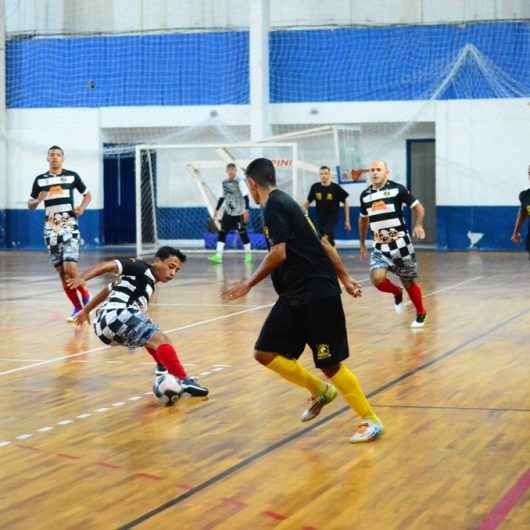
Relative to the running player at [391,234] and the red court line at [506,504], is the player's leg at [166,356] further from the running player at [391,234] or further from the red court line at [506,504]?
the running player at [391,234]

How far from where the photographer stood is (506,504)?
6.00 metres

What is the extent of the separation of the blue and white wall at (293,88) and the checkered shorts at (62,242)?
15565 mm

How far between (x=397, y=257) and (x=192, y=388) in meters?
4.88

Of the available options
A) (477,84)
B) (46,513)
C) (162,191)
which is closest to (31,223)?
(162,191)

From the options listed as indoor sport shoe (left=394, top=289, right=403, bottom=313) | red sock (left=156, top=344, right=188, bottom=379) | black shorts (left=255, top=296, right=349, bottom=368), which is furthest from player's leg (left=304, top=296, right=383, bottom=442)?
indoor sport shoe (left=394, top=289, right=403, bottom=313)

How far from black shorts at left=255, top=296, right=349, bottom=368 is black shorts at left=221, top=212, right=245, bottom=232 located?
17928mm

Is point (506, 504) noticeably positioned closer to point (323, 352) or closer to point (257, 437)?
point (323, 352)

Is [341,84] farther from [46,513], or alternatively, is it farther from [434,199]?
[46,513]

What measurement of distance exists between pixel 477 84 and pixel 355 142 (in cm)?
317

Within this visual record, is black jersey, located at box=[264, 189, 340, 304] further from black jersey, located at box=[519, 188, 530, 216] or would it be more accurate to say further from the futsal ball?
black jersey, located at box=[519, 188, 530, 216]

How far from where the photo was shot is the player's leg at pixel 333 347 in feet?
24.3

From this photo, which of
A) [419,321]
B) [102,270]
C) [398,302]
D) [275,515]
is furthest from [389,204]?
[275,515]

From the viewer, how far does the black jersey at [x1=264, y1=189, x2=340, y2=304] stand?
7.34 meters

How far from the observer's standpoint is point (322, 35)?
29.5 m
